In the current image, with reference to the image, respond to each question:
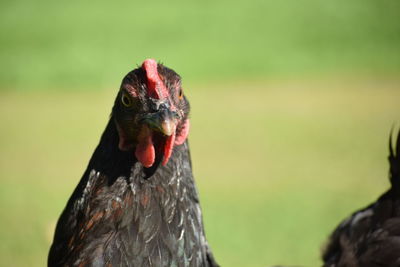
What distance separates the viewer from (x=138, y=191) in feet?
6.79

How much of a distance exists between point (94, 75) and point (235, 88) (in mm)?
2911

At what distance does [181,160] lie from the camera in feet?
7.13

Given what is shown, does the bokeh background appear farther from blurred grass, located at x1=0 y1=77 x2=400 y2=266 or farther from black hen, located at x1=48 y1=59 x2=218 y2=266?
black hen, located at x1=48 y1=59 x2=218 y2=266

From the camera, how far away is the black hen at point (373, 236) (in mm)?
2457

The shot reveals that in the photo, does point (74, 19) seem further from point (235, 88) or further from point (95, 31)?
point (235, 88)

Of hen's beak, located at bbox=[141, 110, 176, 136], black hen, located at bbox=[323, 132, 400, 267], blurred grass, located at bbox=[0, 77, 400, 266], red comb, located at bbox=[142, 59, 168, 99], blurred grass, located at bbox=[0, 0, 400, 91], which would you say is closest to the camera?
hen's beak, located at bbox=[141, 110, 176, 136]

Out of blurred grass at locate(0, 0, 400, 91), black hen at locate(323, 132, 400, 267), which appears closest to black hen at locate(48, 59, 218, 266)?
black hen at locate(323, 132, 400, 267)

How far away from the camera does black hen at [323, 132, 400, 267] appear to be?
8.06 feet

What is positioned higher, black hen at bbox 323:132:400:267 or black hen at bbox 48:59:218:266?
black hen at bbox 48:59:218:266

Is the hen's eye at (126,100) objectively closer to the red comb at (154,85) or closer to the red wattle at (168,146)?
the red comb at (154,85)

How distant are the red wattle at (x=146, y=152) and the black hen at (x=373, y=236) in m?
1.19

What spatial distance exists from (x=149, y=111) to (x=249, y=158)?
16.8ft

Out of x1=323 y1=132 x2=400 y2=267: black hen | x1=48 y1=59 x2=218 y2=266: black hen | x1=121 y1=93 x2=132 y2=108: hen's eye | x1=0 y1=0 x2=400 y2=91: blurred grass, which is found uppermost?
x1=0 y1=0 x2=400 y2=91: blurred grass

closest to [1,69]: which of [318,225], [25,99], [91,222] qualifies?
[25,99]
